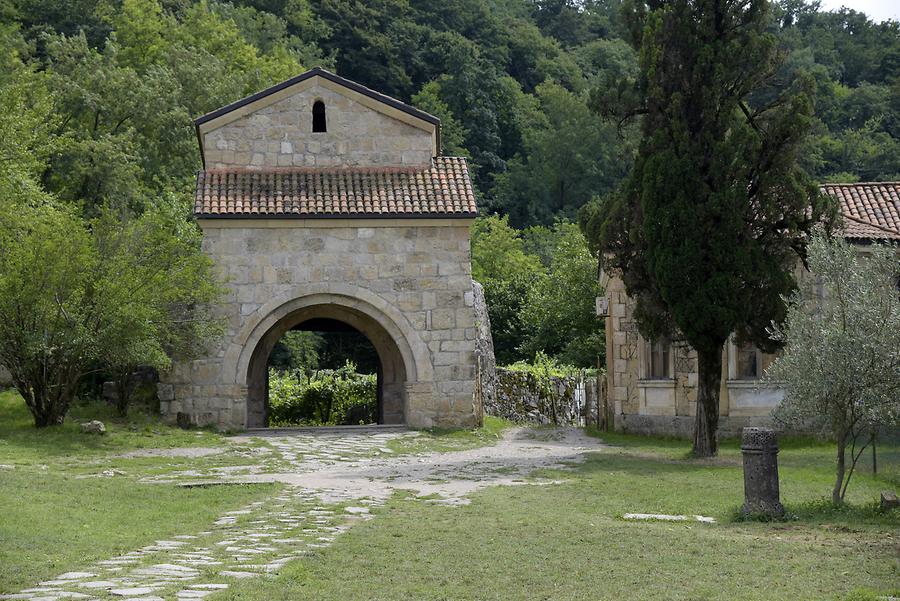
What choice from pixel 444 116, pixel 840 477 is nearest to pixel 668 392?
pixel 840 477

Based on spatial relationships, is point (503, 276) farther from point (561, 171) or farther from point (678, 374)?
point (678, 374)

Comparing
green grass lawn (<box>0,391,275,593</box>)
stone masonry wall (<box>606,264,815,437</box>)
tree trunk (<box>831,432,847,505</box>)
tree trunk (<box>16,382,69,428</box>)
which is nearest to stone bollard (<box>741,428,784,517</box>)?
tree trunk (<box>831,432,847,505</box>)

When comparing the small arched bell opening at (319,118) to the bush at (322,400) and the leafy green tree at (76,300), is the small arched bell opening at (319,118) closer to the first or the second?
the leafy green tree at (76,300)

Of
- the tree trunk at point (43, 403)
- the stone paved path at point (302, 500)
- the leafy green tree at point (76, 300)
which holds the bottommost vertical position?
the stone paved path at point (302, 500)

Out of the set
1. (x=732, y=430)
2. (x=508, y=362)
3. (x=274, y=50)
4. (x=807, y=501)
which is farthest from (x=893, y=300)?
(x=274, y=50)

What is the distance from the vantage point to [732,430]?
2236 cm

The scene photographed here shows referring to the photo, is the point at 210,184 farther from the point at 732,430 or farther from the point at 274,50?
the point at 274,50

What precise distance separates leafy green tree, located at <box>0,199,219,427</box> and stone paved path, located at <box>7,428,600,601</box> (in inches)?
122

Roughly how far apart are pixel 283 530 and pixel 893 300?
6814 mm

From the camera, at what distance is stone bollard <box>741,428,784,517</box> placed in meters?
11.7

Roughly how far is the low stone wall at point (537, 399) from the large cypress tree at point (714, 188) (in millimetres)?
9264

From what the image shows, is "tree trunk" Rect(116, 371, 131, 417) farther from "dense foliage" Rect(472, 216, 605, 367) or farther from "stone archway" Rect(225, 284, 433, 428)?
"dense foliage" Rect(472, 216, 605, 367)

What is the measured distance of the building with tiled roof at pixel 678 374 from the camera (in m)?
22.4

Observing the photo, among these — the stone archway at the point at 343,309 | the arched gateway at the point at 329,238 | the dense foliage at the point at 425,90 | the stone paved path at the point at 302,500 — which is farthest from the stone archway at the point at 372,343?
the dense foliage at the point at 425,90
